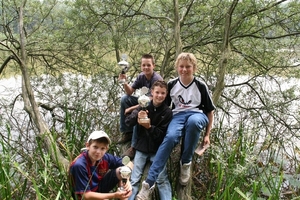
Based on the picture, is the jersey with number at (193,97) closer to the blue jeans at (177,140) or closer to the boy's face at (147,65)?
the blue jeans at (177,140)

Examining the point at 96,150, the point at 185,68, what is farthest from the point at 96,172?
the point at 185,68

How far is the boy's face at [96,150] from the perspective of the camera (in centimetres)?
240

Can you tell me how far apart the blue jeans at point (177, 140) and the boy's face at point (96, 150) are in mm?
451

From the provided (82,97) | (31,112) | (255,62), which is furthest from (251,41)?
(31,112)

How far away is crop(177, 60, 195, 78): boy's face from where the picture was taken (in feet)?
9.30

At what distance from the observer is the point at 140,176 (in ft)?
9.20

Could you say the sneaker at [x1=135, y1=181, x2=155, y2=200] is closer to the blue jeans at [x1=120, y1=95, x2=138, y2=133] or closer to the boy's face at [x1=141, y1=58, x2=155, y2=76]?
the blue jeans at [x1=120, y1=95, x2=138, y2=133]

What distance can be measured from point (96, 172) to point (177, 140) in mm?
715

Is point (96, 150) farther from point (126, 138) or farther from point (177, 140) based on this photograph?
point (126, 138)

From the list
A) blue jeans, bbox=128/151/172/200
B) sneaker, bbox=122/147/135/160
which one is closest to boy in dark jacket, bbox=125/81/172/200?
blue jeans, bbox=128/151/172/200

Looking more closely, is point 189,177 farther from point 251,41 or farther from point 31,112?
point 251,41

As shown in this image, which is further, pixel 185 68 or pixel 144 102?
pixel 185 68

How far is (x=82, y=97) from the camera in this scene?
16.9 ft

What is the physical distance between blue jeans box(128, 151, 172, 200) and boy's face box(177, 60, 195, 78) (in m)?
0.80
